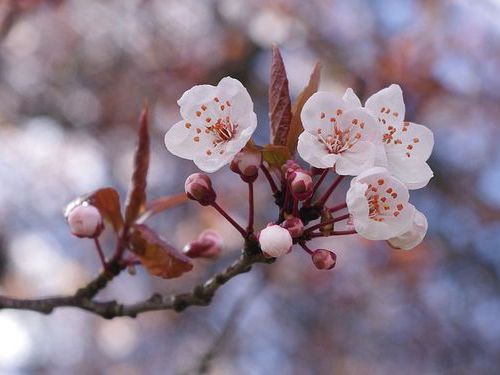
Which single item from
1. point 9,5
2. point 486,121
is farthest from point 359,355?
point 9,5

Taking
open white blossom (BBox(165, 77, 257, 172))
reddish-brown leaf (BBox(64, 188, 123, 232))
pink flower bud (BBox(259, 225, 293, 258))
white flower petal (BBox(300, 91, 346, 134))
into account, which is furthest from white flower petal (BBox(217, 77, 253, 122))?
reddish-brown leaf (BBox(64, 188, 123, 232))

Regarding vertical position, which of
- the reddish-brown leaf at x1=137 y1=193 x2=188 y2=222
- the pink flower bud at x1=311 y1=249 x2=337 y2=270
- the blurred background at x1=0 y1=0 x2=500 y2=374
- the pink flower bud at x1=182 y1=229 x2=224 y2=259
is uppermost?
the pink flower bud at x1=311 y1=249 x2=337 y2=270

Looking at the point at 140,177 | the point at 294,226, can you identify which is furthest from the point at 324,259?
the point at 140,177

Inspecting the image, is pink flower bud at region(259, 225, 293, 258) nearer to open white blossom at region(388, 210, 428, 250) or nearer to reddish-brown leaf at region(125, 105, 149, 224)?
open white blossom at region(388, 210, 428, 250)

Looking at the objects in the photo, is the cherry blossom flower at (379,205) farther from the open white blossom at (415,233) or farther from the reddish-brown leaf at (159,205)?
the reddish-brown leaf at (159,205)

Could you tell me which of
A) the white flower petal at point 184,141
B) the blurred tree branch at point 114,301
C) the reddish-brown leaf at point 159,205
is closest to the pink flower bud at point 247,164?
the white flower petal at point 184,141

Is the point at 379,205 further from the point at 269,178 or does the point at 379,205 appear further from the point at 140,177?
the point at 140,177
